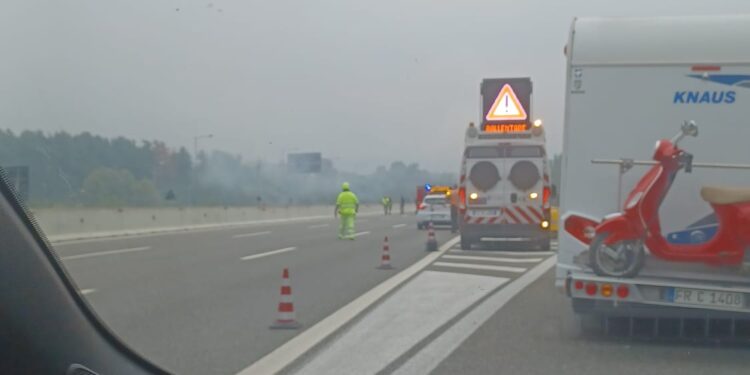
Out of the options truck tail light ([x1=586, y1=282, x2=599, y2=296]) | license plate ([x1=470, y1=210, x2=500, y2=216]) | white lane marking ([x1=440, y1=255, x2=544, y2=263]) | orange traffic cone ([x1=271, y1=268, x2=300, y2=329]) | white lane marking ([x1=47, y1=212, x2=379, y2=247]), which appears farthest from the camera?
white lane marking ([x1=47, y1=212, x2=379, y2=247])

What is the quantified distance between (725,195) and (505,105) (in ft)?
45.5

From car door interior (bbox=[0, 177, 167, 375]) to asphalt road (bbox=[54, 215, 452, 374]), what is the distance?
4.67m

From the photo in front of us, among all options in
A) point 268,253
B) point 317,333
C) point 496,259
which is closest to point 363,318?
point 317,333

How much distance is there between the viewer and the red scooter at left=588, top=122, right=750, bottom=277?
8695 millimetres

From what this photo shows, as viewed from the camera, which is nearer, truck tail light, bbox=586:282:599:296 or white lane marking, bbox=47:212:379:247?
truck tail light, bbox=586:282:599:296

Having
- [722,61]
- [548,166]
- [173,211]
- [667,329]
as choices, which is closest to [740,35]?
[722,61]

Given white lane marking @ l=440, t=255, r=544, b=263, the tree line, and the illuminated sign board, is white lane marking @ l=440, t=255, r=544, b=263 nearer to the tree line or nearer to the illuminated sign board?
the illuminated sign board

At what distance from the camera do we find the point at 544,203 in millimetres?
21891

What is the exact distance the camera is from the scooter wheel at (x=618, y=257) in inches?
356

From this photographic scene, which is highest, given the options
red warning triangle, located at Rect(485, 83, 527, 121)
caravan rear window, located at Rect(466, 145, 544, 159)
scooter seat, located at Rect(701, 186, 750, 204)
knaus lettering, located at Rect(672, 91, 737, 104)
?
red warning triangle, located at Rect(485, 83, 527, 121)

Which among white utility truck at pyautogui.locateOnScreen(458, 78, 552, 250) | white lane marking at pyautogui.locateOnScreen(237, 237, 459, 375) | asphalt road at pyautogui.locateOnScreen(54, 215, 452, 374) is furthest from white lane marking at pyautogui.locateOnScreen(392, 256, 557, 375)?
white utility truck at pyautogui.locateOnScreen(458, 78, 552, 250)

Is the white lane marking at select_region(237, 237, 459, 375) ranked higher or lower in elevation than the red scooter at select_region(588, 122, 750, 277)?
lower

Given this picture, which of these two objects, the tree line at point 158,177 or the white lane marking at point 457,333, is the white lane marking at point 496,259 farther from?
the tree line at point 158,177

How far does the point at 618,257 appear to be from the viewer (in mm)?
9102
